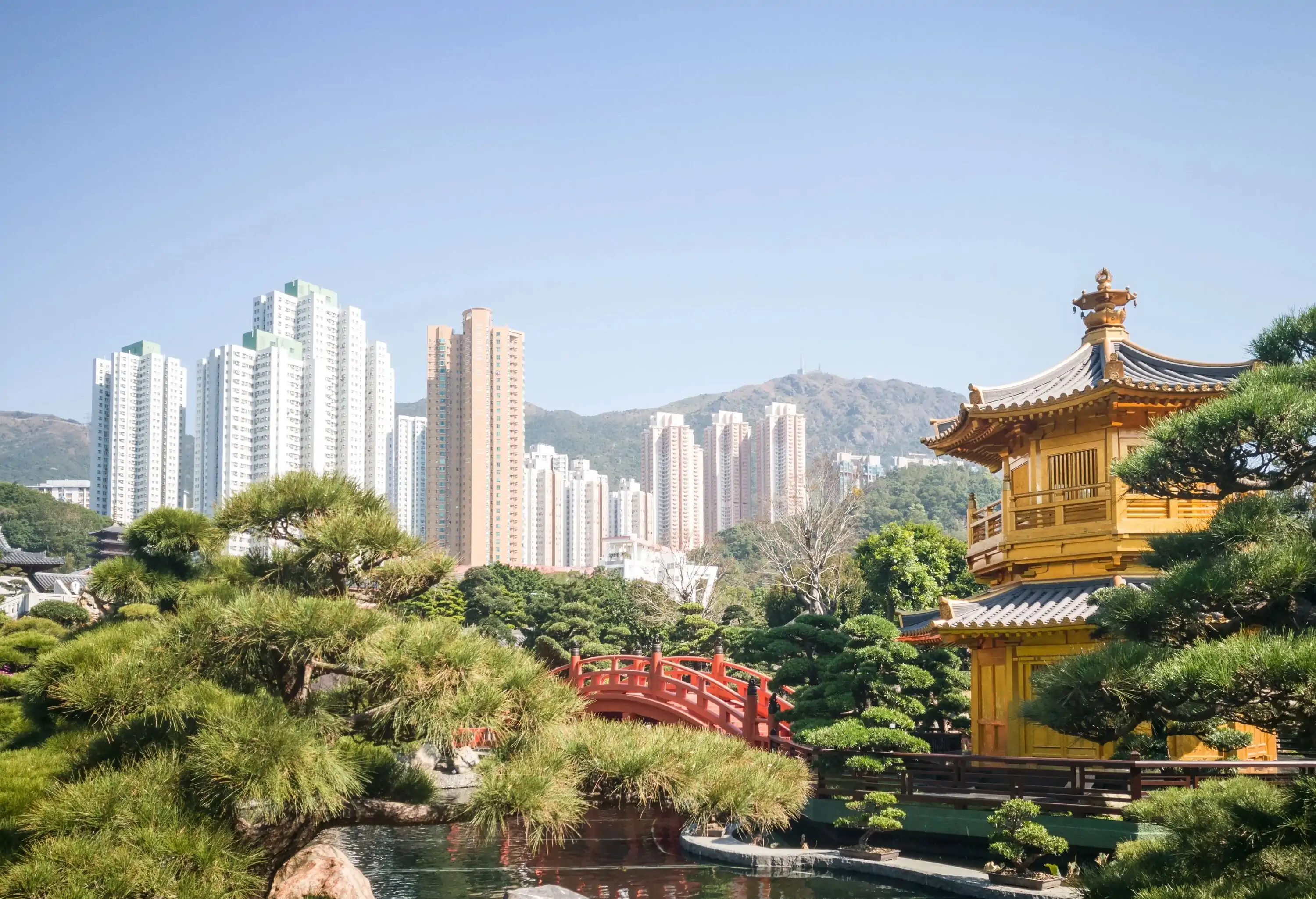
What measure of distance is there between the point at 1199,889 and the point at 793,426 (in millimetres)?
105381

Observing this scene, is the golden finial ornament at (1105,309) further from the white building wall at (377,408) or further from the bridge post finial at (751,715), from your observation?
the white building wall at (377,408)

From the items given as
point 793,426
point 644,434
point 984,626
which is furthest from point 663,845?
point 644,434

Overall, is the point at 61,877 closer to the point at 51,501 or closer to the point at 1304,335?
the point at 1304,335

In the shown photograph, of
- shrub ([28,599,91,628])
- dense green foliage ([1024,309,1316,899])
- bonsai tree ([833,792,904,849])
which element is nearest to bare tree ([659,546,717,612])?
shrub ([28,599,91,628])

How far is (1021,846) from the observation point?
10805mm

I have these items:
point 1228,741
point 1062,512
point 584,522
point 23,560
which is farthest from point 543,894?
point 584,522

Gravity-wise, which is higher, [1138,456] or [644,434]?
[644,434]

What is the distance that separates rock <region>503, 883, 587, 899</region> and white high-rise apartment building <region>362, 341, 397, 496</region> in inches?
2777

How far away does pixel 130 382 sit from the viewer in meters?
80.4

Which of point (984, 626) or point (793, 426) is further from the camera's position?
point (793, 426)

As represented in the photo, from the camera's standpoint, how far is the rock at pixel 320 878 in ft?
29.1

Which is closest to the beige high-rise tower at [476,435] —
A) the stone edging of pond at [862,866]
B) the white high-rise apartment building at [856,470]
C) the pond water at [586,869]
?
the white high-rise apartment building at [856,470]

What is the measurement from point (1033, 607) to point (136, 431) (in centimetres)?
7997

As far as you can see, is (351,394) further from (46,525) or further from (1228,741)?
(1228,741)
